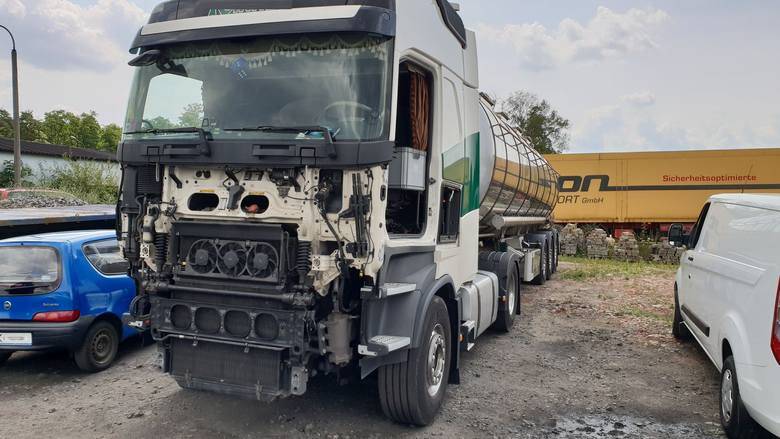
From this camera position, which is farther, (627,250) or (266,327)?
(627,250)

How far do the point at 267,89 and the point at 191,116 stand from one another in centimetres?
65

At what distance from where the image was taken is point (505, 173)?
8266 mm

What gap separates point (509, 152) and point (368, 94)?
16.9ft

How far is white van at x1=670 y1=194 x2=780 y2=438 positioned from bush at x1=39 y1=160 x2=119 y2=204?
20952mm

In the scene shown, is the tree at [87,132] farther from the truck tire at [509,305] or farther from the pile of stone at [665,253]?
the truck tire at [509,305]

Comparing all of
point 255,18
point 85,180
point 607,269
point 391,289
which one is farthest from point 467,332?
point 85,180

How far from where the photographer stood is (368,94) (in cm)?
391

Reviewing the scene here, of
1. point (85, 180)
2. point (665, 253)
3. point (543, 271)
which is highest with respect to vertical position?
point (85, 180)

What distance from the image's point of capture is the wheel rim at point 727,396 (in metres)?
4.30

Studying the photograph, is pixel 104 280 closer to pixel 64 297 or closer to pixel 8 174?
pixel 64 297

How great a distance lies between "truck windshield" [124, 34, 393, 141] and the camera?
3.90m

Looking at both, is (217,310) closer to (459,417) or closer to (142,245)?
(142,245)

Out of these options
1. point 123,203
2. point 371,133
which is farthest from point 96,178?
point 371,133

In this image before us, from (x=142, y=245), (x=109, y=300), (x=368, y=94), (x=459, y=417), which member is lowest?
(x=459, y=417)
